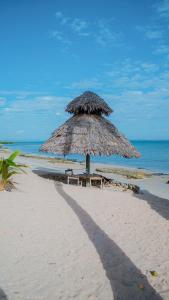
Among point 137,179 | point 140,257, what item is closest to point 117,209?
point 140,257

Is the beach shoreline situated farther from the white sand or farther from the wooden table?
the white sand

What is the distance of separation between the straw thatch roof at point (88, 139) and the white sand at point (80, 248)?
12.1 feet

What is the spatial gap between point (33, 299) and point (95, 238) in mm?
2654

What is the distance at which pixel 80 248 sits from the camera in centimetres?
606

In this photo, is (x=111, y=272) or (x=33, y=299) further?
(x=111, y=272)

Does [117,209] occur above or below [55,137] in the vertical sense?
below

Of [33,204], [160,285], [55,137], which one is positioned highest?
[55,137]

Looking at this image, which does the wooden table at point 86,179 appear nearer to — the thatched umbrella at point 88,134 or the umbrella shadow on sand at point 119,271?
the thatched umbrella at point 88,134

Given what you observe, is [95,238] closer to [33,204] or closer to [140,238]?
[140,238]

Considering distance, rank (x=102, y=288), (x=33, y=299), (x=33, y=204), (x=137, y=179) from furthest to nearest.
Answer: (x=137, y=179)
(x=33, y=204)
(x=102, y=288)
(x=33, y=299)

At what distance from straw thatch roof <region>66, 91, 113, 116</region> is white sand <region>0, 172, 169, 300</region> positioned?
5449 mm

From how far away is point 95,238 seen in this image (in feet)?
21.9

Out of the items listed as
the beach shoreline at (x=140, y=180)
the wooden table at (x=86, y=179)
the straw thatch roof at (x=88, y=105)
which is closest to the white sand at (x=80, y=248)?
the wooden table at (x=86, y=179)

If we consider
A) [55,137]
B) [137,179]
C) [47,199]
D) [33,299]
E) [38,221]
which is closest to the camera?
[33,299]
